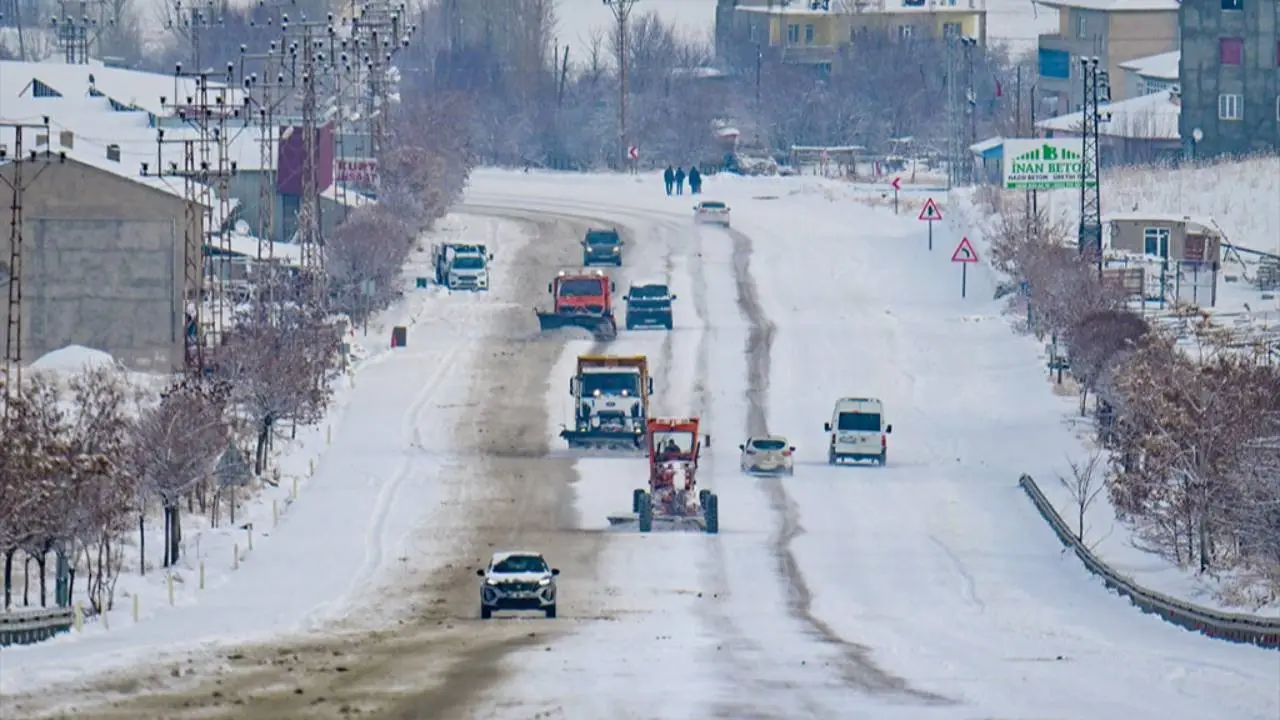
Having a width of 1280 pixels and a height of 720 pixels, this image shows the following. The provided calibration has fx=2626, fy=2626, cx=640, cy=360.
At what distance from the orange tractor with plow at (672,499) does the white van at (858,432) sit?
6446 mm

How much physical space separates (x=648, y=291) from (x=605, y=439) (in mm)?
17941

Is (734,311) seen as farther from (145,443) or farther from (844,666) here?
(844,666)

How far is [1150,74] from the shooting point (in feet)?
447

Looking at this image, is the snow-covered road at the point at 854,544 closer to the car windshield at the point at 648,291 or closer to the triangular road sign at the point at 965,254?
the triangular road sign at the point at 965,254

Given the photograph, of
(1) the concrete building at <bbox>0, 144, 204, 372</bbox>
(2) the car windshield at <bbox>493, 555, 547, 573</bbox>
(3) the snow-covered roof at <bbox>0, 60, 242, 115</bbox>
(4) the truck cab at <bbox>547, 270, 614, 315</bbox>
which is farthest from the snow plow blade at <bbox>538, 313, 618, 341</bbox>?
(3) the snow-covered roof at <bbox>0, 60, 242, 115</bbox>

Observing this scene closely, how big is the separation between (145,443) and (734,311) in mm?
34923

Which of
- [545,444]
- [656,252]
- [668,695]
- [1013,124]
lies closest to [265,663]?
[668,695]

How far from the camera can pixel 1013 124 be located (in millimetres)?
119312

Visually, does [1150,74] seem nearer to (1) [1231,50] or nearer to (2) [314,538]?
(1) [1231,50]

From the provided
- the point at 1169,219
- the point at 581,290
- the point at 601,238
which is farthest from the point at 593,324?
the point at 1169,219

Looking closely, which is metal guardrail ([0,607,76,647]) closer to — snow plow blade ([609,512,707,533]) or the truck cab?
snow plow blade ([609,512,707,533])

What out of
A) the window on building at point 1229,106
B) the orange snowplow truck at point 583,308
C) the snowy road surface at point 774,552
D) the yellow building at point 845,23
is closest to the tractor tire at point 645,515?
the snowy road surface at point 774,552

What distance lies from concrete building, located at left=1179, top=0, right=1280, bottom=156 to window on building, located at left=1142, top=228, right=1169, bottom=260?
78.6 ft

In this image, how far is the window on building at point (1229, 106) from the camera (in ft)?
366
